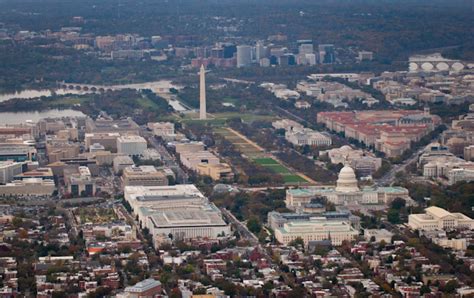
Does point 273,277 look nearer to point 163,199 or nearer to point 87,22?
point 163,199

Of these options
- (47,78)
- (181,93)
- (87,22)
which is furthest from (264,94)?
(87,22)

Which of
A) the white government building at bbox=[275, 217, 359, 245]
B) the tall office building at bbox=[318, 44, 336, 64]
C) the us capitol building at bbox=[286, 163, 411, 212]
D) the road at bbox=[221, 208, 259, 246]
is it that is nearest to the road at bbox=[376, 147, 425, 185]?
the us capitol building at bbox=[286, 163, 411, 212]

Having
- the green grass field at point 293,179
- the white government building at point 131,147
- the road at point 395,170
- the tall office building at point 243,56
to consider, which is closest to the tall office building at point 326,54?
the tall office building at point 243,56

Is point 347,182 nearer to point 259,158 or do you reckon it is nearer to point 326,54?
point 259,158

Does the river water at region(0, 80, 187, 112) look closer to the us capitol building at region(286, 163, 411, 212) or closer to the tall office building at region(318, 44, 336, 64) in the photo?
the tall office building at region(318, 44, 336, 64)

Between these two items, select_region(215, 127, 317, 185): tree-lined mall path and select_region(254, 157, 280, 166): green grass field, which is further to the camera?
select_region(254, 157, 280, 166): green grass field

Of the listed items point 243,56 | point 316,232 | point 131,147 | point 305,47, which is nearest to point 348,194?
A: point 316,232
